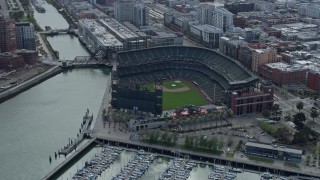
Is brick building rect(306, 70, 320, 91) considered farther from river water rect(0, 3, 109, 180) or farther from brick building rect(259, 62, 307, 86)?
river water rect(0, 3, 109, 180)

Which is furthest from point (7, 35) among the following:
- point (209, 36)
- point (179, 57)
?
point (209, 36)

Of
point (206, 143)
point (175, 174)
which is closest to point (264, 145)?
point (206, 143)

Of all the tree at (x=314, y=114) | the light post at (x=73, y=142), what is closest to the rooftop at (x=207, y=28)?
the tree at (x=314, y=114)

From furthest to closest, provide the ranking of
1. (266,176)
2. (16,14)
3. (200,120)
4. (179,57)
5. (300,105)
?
(16,14) < (179,57) < (300,105) < (200,120) < (266,176)

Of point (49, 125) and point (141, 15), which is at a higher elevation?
point (141, 15)

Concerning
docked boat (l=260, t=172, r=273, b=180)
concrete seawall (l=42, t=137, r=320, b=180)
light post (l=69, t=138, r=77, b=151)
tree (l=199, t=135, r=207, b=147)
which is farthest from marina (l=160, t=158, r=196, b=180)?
light post (l=69, t=138, r=77, b=151)

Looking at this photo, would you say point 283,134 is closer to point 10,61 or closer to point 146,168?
point 146,168

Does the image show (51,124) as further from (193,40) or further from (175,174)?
(193,40)
